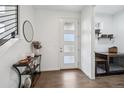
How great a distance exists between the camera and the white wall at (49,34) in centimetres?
472

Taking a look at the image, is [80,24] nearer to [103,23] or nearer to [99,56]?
[103,23]

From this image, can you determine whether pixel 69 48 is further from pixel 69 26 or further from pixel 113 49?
pixel 113 49

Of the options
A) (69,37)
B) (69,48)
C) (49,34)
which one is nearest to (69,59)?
(69,48)

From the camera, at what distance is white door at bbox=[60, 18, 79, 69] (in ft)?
16.2

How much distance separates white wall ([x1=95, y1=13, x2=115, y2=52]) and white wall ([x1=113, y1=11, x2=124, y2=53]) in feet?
0.60

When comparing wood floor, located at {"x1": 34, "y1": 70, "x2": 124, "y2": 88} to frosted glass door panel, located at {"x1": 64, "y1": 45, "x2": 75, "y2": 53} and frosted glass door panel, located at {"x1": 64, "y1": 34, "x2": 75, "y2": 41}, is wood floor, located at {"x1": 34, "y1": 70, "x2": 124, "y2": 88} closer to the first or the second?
frosted glass door panel, located at {"x1": 64, "y1": 45, "x2": 75, "y2": 53}

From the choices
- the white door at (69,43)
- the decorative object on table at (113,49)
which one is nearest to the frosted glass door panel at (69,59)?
the white door at (69,43)

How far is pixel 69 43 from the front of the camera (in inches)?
197

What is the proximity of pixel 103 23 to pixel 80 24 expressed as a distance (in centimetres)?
127

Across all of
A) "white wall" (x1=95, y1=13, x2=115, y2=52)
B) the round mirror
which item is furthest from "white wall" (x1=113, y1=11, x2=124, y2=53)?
the round mirror

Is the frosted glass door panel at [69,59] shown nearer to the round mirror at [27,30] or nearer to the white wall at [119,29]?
the round mirror at [27,30]

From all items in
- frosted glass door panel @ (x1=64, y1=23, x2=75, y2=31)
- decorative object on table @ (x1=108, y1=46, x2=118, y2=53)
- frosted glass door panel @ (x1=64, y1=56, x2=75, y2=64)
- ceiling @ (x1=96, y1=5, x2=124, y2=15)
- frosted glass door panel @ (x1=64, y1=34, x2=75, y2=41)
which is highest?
ceiling @ (x1=96, y1=5, x2=124, y2=15)

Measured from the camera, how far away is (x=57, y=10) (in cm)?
482
